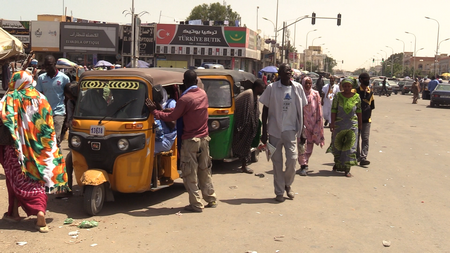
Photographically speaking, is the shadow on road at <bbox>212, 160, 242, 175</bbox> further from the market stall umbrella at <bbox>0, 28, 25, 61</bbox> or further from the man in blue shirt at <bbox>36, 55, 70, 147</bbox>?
the market stall umbrella at <bbox>0, 28, 25, 61</bbox>

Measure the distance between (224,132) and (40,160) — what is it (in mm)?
3822

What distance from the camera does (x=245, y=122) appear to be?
29.9ft

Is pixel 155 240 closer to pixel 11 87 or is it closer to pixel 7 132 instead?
pixel 7 132

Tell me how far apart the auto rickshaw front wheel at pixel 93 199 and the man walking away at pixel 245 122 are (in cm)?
342

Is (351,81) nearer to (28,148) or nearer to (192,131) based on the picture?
(192,131)

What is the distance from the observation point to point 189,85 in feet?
21.3

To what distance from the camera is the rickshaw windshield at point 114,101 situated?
6418mm

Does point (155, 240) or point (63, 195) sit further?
point (63, 195)

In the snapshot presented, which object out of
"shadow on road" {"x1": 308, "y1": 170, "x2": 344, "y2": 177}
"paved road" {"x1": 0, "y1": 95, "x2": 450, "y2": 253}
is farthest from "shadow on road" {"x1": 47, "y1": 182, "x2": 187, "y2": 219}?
"shadow on road" {"x1": 308, "y1": 170, "x2": 344, "y2": 177}

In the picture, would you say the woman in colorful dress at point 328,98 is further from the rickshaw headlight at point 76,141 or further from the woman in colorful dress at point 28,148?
the woman in colorful dress at point 28,148

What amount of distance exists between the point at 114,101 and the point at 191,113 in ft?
3.39

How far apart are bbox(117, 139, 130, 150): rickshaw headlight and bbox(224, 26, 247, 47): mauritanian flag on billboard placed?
4996 centimetres

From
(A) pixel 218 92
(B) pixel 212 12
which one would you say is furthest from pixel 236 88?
(B) pixel 212 12

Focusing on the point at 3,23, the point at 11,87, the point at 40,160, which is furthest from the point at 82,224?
the point at 3,23
